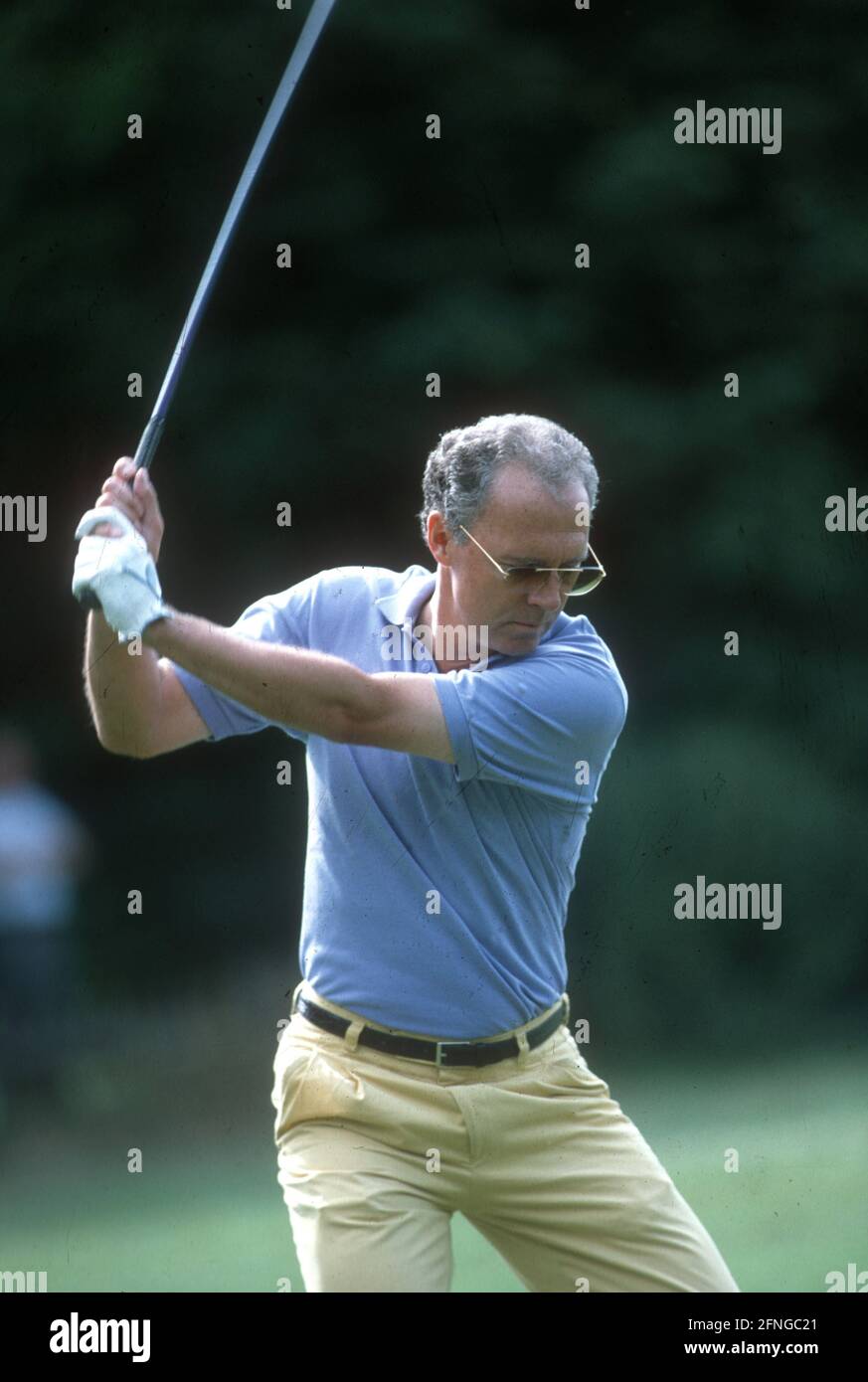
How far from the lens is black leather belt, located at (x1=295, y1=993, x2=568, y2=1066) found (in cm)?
288

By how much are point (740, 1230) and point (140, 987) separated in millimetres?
2319

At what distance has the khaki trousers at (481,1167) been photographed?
279cm

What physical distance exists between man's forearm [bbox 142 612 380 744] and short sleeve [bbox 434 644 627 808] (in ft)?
0.51

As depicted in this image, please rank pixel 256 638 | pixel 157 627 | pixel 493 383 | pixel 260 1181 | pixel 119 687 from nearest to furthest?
pixel 157 627 → pixel 119 687 → pixel 256 638 → pixel 260 1181 → pixel 493 383

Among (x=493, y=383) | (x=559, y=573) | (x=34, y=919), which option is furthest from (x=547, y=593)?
(x=493, y=383)

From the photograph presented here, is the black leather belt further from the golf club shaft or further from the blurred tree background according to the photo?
the blurred tree background

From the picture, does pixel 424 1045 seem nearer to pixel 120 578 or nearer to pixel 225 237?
pixel 120 578

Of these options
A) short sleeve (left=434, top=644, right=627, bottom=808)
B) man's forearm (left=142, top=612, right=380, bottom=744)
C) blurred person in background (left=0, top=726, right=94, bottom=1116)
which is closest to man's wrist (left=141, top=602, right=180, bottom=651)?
man's forearm (left=142, top=612, right=380, bottom=744)

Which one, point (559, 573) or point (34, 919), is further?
point (34, 919)

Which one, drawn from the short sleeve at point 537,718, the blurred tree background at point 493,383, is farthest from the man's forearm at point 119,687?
the blurred tree background at point 493,383

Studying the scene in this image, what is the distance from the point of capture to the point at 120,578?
109 inches

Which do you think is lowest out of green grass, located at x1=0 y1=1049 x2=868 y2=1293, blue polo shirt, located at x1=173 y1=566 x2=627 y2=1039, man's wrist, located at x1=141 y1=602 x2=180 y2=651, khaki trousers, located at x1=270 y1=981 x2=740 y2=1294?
green grass, located at x1=0 y1=1049 x2=868 y2=1293

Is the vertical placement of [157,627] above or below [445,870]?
above

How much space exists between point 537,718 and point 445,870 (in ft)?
0.81
